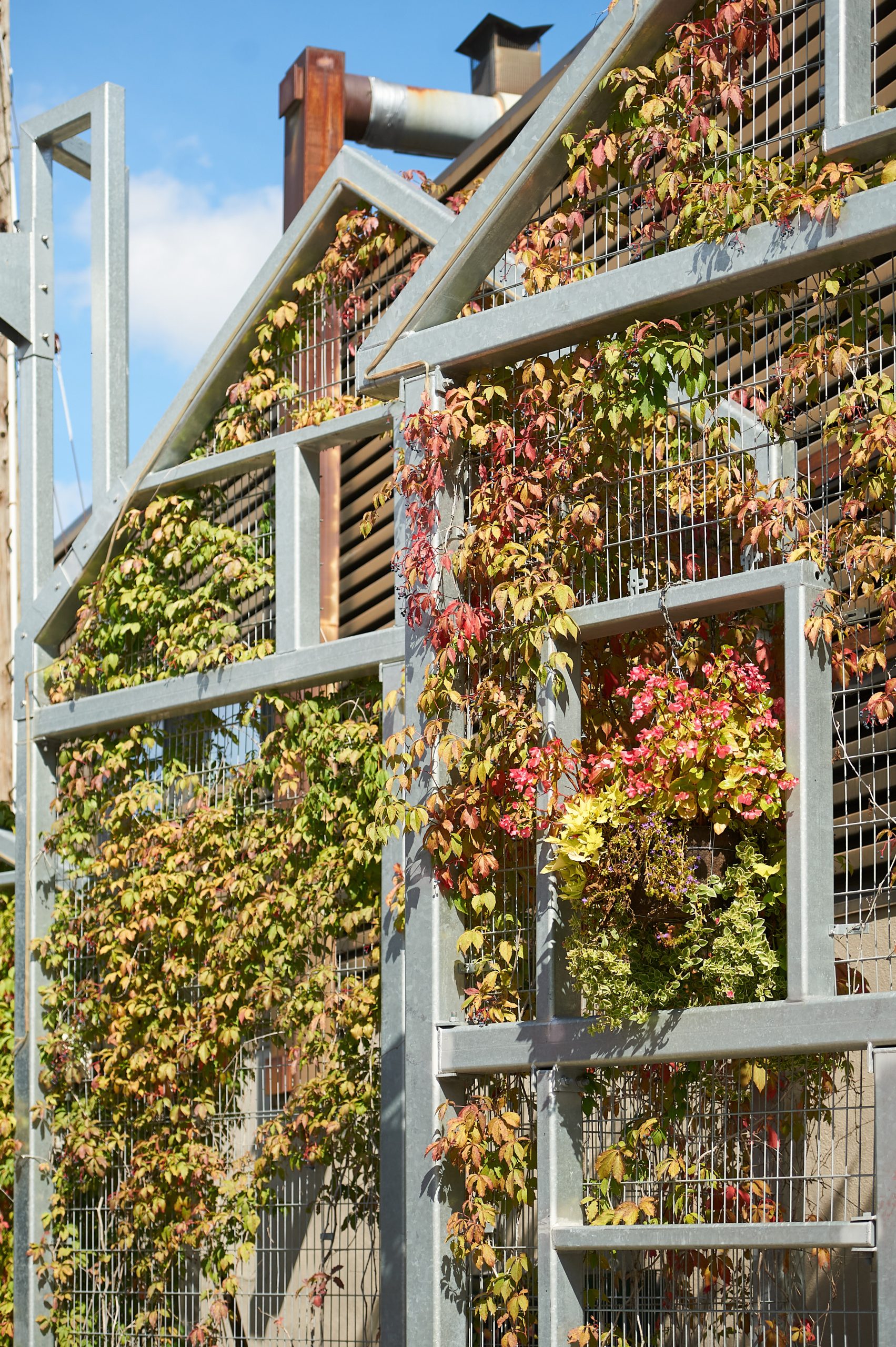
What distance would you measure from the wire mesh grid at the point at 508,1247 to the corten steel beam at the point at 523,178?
2.47m

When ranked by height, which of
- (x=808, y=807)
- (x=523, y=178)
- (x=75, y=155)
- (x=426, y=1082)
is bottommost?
(x=426, y=1082)

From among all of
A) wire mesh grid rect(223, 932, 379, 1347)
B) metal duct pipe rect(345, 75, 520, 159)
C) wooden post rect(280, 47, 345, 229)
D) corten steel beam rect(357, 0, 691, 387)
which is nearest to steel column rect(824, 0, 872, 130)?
corten steel beam rect(357, 0, 691, 387)

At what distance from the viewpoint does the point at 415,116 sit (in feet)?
36.3

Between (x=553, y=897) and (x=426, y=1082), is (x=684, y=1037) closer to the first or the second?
(x=553, y=897)

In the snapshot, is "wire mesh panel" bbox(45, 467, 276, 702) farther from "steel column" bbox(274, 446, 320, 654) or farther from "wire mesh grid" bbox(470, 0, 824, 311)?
"wire mesh grid" bbox(470, 0, 824, 311)

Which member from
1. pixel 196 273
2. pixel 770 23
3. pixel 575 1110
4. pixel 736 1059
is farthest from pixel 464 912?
pixel 196 273

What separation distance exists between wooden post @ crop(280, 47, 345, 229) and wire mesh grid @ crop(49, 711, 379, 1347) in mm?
4139

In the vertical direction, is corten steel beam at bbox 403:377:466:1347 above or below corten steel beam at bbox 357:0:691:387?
below

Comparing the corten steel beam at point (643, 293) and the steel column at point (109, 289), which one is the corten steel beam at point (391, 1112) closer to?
the corten steel beam at point (643, 293)

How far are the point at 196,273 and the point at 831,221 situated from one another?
35974mm

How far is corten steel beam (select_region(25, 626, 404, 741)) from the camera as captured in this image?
21.1 ft

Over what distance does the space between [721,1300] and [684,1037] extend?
0.84 metres

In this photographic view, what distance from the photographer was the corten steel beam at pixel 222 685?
6.42 m

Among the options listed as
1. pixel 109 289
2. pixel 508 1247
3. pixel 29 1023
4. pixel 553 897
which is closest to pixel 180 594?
pixel 109 289
